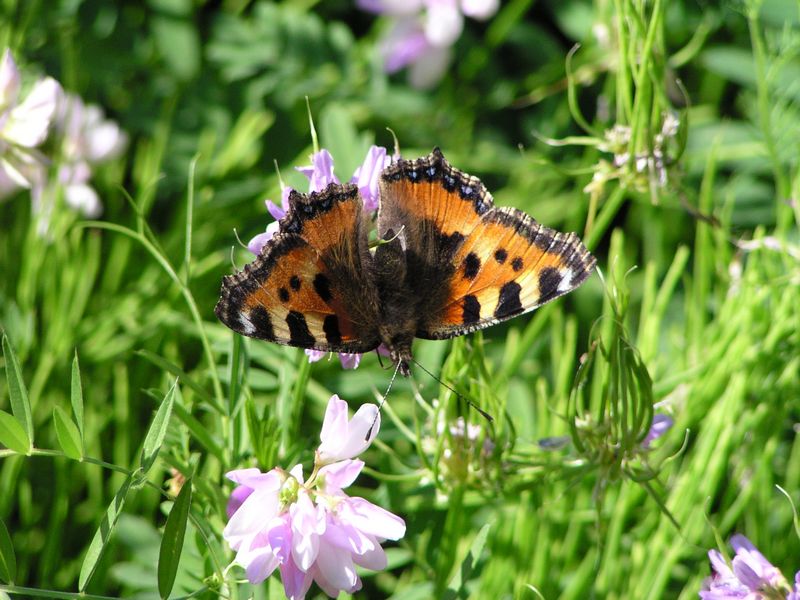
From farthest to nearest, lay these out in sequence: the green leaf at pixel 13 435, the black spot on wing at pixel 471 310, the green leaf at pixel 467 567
→ the black spot on wing at pixel 471 310
the green leaf at pixel 467 567
the green leaf at pixel 13 435

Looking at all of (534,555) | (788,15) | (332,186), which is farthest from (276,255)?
(788,15)

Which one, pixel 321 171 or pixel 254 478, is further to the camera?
pixel 321 171

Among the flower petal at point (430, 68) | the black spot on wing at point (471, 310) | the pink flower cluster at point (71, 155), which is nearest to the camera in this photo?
the black spot on wing at point (471, 310)

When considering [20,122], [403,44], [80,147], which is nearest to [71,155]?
[80,147]

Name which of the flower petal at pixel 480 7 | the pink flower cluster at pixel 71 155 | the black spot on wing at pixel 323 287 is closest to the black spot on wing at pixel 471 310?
the black spot on wing at pixel 323 287

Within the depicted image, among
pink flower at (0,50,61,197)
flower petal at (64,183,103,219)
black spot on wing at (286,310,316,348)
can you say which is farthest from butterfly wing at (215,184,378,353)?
flower petal at (64,183,103,219)

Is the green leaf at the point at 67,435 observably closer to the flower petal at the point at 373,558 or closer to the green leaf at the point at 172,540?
the green leaf at the point at 172,540

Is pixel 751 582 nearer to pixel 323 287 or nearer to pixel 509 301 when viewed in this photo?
pixel 509 301
